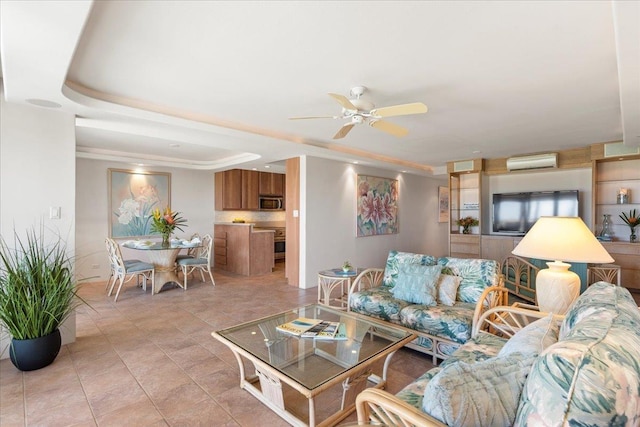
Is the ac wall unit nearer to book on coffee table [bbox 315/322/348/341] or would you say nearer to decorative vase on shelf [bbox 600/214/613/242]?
decorative vase on shelf [bbox 600/214/613/242]

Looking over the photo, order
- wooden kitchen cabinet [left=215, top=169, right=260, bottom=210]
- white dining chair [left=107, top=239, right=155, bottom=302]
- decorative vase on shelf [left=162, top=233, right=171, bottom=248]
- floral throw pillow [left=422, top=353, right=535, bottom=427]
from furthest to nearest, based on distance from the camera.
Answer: wooden kitchen cabinet [left=215, top=169, right=260, bottom=210]
decorative vase on shelf [left=162, top=233, right=171, bottom=248]
white dining chair [left=107, top=239, right=155, bottom=302]
floral throw pillow [left=422, top=353, right=535, bottom=427]

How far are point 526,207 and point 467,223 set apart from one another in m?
1.12

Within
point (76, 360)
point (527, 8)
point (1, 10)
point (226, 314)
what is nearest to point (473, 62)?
point (527, 8)

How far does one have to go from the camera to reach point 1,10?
5.32ft

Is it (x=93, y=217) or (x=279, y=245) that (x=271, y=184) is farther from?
(x=93, y=217)

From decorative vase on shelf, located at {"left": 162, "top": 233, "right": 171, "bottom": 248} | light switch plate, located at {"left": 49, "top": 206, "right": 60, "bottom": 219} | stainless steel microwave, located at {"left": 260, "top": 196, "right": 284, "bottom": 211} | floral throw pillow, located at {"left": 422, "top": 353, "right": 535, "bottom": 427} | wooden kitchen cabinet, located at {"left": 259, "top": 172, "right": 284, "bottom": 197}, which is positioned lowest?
floral throw pillow, located at {"left": 422, "top": 353, "right": 535, "bottom": 427}

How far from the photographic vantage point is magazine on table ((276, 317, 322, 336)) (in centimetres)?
238

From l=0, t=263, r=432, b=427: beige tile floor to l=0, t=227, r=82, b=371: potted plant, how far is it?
6.2 inches

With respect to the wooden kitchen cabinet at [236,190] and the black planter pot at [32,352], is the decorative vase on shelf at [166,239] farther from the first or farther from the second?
the black planter pot at [32,352]

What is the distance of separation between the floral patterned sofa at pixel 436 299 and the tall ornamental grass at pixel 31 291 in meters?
2.71

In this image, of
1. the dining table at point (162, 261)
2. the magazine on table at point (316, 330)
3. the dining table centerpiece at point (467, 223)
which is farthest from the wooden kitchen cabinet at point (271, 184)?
the magazine on table at point (316, 330)

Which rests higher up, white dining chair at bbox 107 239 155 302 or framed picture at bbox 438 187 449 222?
framed picture at bbox 438 187 449 222

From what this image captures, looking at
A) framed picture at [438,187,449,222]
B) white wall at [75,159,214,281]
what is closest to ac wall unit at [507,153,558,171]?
framed picture at [438,187,449,222]

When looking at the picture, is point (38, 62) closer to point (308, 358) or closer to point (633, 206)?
point (308, 358)
